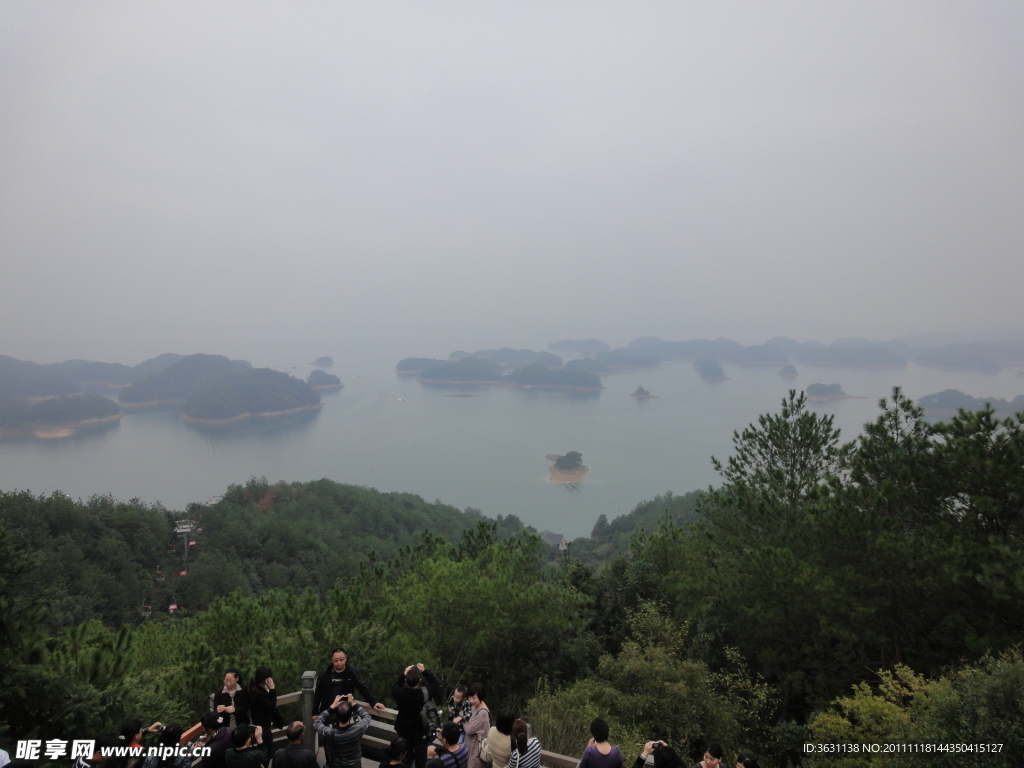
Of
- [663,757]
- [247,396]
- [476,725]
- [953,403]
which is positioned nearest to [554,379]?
[247,396]

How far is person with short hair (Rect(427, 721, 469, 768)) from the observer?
11.1ft

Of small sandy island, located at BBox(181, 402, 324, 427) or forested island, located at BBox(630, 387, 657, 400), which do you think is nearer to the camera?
Answer: small sandy island, located at BBox(181, 402, 324, 427)

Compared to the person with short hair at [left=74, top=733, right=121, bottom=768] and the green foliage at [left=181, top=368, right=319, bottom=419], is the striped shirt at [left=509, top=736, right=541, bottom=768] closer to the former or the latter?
the person with short hair at [left=74, top=733, right=121, bottom=768]

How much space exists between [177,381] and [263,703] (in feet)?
532

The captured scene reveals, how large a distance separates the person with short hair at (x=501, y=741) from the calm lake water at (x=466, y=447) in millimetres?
68335

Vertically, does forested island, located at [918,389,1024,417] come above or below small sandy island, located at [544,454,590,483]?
above

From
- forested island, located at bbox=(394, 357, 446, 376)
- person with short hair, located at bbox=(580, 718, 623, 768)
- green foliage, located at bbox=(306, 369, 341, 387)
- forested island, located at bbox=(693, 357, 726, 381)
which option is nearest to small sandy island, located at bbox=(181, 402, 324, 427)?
green foliage, located at bbox=(306, 369, 341, 387)

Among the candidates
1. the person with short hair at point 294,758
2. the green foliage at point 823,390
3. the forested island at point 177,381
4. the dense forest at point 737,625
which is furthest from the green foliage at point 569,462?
the person with short hair at point 294,758

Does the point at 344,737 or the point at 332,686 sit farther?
the point at 332,686

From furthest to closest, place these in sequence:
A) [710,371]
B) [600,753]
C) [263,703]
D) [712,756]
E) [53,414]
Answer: [710,371] < [53,414] < [263,703] < [712,756] < [600,753]

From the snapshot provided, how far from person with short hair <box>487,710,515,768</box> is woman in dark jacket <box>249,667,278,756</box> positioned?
1453 millimetres

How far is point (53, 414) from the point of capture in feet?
385

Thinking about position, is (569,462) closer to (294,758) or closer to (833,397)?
(833,397)

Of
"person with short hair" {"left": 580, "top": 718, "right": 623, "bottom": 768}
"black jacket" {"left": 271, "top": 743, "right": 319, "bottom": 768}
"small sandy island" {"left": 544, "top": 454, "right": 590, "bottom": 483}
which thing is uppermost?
"black jacket" {"left": 271, "top": 743, "right": 319, "bottom": 768}
